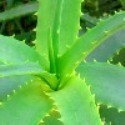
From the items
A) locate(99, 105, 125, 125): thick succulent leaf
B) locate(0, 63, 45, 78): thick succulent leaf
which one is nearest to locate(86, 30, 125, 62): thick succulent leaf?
locate(99, 105, 125, 125): thick succulent leaf

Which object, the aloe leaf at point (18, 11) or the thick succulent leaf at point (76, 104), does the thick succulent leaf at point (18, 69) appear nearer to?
the thick succulent leaf at point (76, 104)

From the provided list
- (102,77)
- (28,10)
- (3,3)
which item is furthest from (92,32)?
(3,3)

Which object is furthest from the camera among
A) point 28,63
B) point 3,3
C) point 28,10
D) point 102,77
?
point 3,3

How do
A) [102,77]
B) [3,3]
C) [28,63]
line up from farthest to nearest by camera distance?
1. [3,3]
2. [102,77]
3. [28,63]

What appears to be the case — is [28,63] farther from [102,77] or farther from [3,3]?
[3,3]

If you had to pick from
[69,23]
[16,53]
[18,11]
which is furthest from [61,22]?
[18,11]

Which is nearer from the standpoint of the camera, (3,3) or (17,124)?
(17,124)

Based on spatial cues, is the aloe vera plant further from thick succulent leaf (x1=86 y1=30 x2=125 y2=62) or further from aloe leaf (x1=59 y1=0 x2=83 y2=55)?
thick succulent leaf (x1=86 y1=30 x2=125 y2=62)
